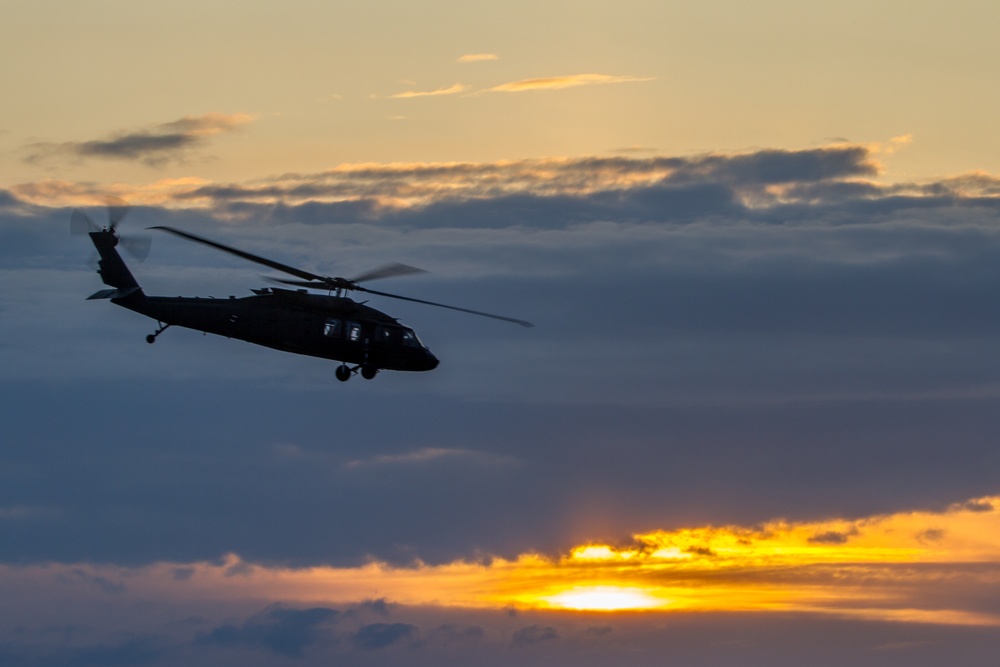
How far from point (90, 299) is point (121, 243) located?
9353 mm

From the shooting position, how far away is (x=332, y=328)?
92.4 metres

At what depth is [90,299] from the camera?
94625 millimetres

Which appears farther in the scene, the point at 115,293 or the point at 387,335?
the point at 115,293

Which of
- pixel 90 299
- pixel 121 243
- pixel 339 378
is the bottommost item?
pixel 339 378

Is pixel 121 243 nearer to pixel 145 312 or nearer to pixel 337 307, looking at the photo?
pixel 145 312

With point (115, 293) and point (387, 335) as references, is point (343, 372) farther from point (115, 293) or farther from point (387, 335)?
point (115, 293)

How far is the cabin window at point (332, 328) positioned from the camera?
3639 inches

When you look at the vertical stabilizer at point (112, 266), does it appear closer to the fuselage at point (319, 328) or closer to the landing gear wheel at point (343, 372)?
the fuselage at point (319, 328)

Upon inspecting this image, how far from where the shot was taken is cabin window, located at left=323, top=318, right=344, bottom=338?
92438 mm

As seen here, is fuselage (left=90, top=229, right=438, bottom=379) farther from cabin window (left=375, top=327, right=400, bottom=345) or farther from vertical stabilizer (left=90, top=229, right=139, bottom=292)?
vertical stabilizer (left=90, top=229, right=139, bottom=292)

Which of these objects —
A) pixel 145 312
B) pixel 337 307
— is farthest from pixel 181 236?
pixel 145 312

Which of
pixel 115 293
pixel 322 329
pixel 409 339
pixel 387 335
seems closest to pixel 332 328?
A: pixel 322 329

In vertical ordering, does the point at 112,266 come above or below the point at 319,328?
above

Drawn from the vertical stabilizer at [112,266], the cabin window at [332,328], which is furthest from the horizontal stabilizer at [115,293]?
the cabin window at [332,328]
